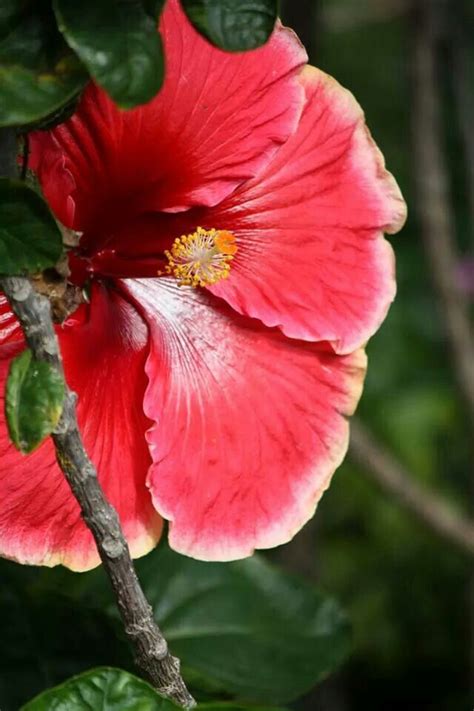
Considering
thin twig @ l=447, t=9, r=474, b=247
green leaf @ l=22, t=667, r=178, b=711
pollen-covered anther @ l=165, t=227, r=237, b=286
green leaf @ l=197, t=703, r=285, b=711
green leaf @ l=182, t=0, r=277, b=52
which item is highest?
green leaf @ l=182, t=0, r=277, b=52

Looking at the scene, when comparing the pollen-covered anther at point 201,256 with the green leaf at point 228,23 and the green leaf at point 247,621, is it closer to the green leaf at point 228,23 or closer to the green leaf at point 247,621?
the green leaf at point 228,23

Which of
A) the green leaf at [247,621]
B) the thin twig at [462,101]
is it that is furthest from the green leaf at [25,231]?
the thin twig at [462,101]

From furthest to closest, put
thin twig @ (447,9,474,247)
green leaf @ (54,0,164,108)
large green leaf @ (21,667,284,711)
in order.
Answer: thin twig @ (447,9,474,247) → large green leaf @ (21,667,284,711) → green leaf @ (54,0,164,108)

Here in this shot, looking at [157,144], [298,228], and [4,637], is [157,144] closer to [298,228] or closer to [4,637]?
[298,228]

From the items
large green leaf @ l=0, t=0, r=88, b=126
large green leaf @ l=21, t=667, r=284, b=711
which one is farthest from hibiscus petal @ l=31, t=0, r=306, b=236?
large green leaf @ l=21, t=667, r=284, b=711

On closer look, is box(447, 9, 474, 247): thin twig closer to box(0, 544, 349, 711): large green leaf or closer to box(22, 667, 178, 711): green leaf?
box(0, 544, 349, 711): large green leaf

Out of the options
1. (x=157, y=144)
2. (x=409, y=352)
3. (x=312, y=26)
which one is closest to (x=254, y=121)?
(x=157, y=144)
